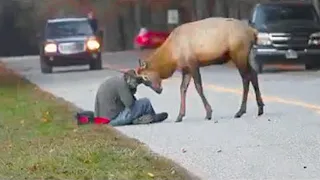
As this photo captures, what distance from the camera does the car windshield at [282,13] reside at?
3012 centimetres

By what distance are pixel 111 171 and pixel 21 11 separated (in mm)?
60133

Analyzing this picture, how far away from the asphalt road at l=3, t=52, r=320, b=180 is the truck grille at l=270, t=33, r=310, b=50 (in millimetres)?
4398

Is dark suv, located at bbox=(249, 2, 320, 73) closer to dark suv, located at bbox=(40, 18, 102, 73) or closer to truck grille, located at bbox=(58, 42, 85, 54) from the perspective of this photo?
dark suv, located at bbox=(40, 18, 102, 73)

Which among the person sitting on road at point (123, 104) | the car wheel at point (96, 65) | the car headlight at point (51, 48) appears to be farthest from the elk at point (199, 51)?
the car wheel at point (96, 65)

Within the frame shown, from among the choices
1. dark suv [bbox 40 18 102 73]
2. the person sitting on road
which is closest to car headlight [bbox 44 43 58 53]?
dark suv [bbox 40 18 102 73]

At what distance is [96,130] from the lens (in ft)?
48.1

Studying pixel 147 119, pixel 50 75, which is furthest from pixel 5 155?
pixel 50 75

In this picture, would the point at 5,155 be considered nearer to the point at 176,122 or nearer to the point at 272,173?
the point at 272,173

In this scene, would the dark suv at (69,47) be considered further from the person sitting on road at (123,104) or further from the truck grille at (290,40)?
the person sitting on road at (123,104)

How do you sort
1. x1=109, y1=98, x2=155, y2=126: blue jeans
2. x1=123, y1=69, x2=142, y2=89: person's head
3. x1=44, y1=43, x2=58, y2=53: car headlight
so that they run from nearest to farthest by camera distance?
x1=109, y1=98, x2=155, y2=126: blue jeans
x1=123, y1=69, x2=142, y2=89: person's head
x1=44, y1=43, x2=58, y2=53: car headlight

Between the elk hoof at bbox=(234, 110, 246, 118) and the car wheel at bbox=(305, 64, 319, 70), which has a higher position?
the elk hoof at bbox=(234, 110, 246, 118)

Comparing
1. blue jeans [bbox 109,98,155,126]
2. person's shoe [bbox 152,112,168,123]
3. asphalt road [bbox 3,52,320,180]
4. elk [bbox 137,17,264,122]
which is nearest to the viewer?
asphalt road [bbox 3,52,320,180]

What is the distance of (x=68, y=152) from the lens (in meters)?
11.8

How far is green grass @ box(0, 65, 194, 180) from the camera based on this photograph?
34.6ft
